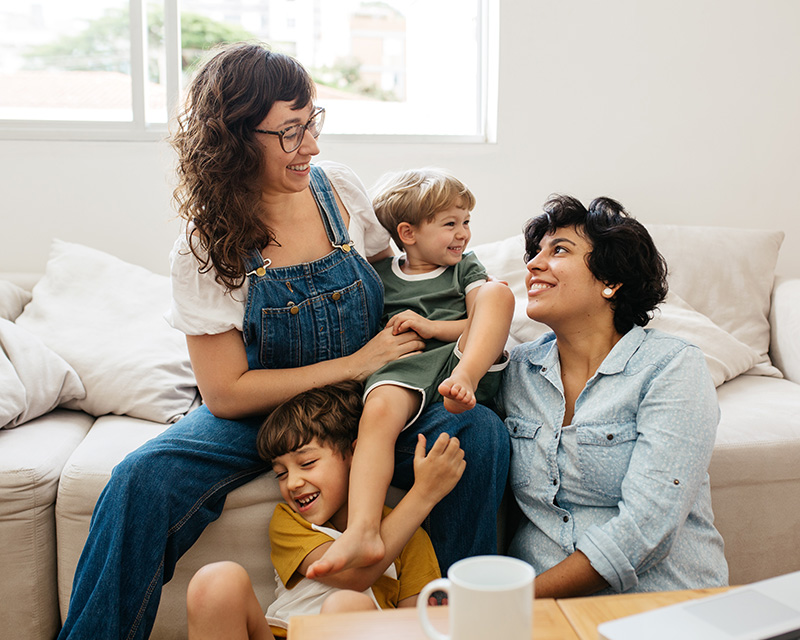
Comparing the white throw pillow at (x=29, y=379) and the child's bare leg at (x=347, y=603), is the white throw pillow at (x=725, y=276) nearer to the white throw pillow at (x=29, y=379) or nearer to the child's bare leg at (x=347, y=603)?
the child's bare leg at (x=347, y=603)

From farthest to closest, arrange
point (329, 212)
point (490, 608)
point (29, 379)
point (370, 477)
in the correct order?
point (29, 379) < point (329, 212) < point (370, 477) < point (490, 608)

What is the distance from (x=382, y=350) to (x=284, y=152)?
1.47 feet

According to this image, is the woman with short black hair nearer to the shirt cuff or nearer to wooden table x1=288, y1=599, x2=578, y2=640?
the shirt cuff

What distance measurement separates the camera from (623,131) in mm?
2727

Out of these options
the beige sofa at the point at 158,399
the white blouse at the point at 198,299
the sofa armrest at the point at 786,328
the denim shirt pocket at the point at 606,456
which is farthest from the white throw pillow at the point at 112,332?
the sofa armrest at the point at 786,328

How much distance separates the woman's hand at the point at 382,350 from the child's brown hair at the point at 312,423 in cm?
7

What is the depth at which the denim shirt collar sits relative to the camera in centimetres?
140

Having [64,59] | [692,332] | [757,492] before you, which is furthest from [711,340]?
[64,59]

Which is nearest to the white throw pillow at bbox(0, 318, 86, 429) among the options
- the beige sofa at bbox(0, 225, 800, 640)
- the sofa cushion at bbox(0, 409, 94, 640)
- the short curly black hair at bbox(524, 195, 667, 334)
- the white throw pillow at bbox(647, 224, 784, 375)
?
the beige sofa at bbox(0, 225, 800, 640)

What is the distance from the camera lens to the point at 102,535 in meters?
1.29

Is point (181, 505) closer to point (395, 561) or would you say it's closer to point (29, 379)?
point (395, 561)

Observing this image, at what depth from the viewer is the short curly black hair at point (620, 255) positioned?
1437mm

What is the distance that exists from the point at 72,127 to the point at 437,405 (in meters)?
1.76

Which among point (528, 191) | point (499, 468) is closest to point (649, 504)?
point (499, 468)
